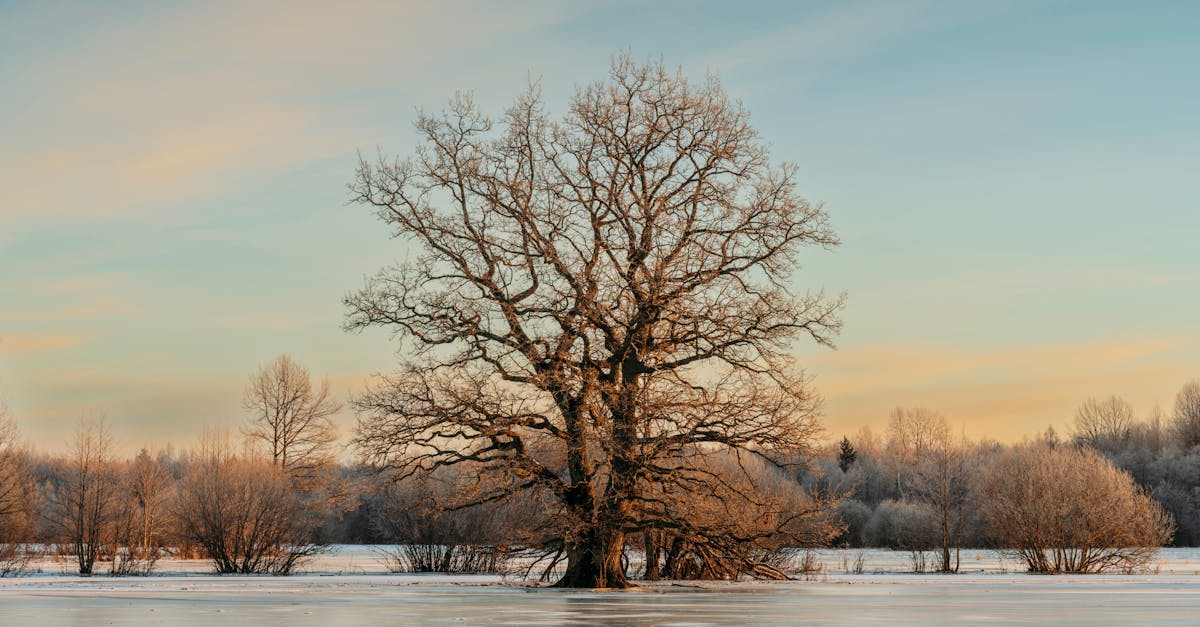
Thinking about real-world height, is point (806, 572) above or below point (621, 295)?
below

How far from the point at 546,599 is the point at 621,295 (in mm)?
7830

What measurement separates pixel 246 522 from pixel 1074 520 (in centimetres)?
3144

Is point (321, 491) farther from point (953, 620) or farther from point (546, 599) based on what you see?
point (953, 620)

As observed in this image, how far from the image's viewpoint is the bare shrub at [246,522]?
43.1 m

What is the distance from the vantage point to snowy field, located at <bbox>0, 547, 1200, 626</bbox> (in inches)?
717

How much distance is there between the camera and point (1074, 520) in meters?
44.6

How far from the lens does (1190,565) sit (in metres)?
48.5

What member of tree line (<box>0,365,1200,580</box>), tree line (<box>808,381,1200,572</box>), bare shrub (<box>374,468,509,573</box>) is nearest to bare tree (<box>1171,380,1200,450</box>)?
tree line (<box>808,381,1200,572</box>)

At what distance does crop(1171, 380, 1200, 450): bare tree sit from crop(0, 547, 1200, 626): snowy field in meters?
71.8

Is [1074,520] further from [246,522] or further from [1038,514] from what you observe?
[246,522]

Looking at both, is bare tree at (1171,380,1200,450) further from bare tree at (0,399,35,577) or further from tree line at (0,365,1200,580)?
bare tree at (0,399,35,577)

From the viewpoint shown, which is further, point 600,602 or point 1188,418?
point 1188,418

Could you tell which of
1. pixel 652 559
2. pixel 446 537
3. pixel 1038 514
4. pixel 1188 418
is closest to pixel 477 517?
pixel 446 537

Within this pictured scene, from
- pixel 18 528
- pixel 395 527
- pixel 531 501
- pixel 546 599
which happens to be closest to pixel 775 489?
pixel 395 527
